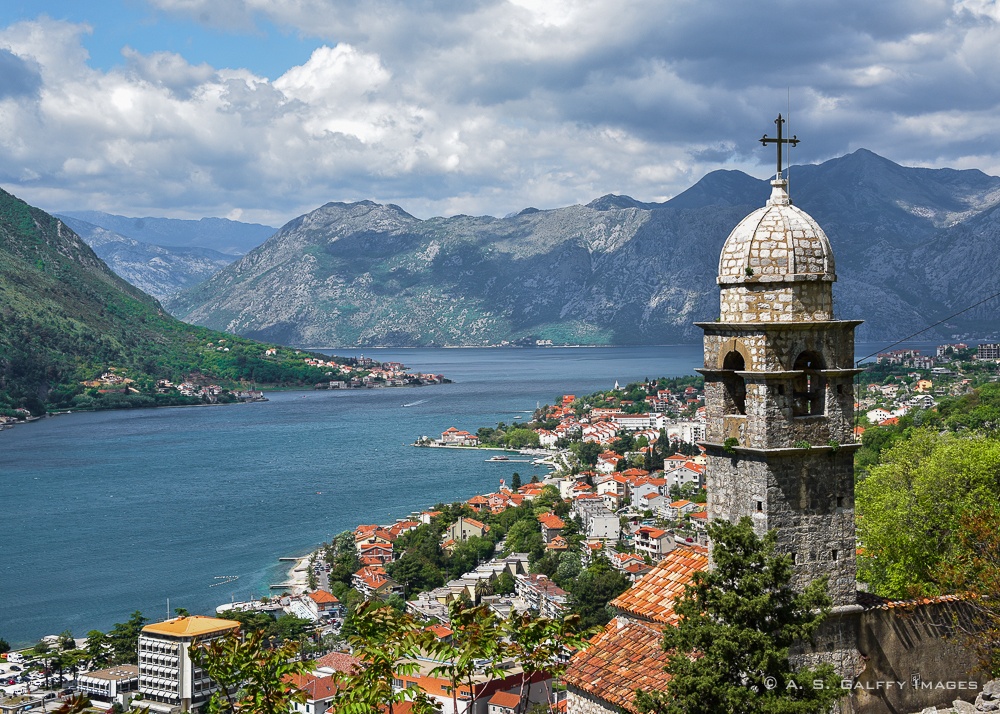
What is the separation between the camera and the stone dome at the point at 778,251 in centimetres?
903

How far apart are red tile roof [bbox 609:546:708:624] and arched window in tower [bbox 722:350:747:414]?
5.13 feet

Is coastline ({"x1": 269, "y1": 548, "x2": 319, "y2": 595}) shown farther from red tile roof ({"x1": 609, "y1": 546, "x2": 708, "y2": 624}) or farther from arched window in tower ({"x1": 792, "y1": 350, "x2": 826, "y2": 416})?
arched window in tower ({"x1": 792, "y1": 350, "x2": 826, "y2": 416})

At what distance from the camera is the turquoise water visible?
149 feet

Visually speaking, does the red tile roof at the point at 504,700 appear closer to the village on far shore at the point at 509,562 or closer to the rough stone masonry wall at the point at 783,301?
the village on far shore at the point at 509,562

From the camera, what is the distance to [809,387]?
915 cm

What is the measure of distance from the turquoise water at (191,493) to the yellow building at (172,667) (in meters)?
6.71

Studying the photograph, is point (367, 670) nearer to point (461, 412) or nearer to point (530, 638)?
point (530, 638)

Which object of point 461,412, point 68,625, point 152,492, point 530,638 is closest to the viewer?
point 530,638

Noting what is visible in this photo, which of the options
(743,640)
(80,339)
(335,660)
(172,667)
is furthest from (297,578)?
(80,339)

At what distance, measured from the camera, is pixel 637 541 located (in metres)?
48.3

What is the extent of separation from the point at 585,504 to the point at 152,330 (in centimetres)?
12817

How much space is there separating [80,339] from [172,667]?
12733 cm

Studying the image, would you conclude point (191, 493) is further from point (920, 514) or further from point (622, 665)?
point (622, 665)

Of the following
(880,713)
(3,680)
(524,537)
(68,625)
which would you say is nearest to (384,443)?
(524,537)
